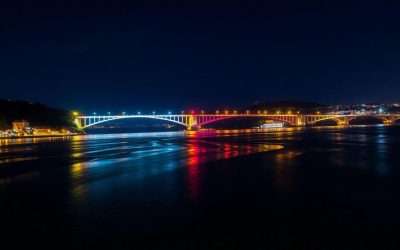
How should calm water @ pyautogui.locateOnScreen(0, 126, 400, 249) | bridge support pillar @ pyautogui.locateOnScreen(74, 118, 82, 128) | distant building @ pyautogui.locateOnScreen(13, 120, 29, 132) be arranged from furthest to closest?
1. bridge support pillar @ pyautogui.locateOnScreen(74, 118, 82, 128)
2. distant building @ pyautogui.locateOnScreen(13, 120, 29, 132)
3. calm water @ pyautogui.locateOnScreen(0, 126, 400, 249)

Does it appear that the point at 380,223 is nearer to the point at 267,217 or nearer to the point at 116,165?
the point at 267,217

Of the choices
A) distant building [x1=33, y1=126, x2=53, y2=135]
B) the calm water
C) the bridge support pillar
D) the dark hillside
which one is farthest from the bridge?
the calm water

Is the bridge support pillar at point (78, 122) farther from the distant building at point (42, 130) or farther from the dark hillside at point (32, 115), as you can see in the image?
the distant building at point (42, 130)

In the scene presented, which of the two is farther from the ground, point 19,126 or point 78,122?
point 78,122

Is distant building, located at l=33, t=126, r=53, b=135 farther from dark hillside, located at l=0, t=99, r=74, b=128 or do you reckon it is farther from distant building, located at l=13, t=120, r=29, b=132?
distant building, located at l=13, t=120, r=29, b=132

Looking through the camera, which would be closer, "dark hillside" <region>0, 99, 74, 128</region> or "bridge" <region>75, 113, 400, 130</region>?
"dark hillside" <region>0, 99, 74, 128</region>

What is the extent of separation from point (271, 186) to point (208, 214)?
5892mm

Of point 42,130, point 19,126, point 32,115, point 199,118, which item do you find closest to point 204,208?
point 19,126

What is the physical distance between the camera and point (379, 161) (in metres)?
27.7

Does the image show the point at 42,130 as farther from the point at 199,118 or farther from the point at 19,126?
the point at 199,118

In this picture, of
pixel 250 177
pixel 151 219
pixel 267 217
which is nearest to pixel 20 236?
pixel 151 219

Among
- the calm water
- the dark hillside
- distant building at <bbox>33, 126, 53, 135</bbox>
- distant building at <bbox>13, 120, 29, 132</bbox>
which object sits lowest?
the calm water

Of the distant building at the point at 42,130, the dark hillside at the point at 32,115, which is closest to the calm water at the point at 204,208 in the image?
the dark hillside at the point at 32,115

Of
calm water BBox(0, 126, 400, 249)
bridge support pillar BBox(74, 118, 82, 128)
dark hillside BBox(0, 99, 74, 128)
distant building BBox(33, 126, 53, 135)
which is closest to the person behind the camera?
calm water BBox(0, 126, 400, 249)
